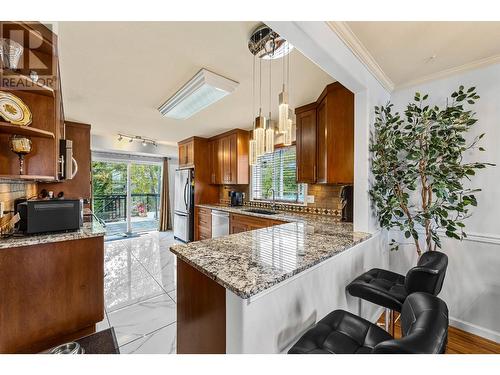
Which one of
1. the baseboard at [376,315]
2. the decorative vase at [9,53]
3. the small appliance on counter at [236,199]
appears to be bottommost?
the baseboard at [376,315]

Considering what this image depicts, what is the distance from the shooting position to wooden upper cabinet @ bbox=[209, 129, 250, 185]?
4.33 m

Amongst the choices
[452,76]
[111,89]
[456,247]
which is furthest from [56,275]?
[452,76]

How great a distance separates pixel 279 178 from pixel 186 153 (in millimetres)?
2504

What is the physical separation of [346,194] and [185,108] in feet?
7.64

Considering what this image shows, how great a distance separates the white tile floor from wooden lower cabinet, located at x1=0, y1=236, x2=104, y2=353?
30cm

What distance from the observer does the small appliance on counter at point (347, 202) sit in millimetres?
2504

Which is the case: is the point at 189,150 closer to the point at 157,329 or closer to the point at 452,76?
the point at 157,329

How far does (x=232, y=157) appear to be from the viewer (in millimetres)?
4438

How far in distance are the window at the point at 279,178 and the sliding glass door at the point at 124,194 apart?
11.9 feet

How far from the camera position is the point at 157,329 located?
197 centimetres

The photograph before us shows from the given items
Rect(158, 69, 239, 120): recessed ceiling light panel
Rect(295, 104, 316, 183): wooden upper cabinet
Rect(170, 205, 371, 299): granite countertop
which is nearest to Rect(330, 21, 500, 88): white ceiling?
Rect(295, 104, 316, 183): wooden upper cabinet

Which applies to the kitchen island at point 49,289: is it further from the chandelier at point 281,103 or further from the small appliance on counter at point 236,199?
the small appliance on counter at point 236,199

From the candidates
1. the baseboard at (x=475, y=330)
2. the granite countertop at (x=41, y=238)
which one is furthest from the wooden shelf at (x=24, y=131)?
the baseboard at (x=475, y=330)

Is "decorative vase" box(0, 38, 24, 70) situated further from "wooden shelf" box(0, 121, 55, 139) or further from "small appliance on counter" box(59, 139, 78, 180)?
"small appliance on counter" box(59, 139, 78, 180)
